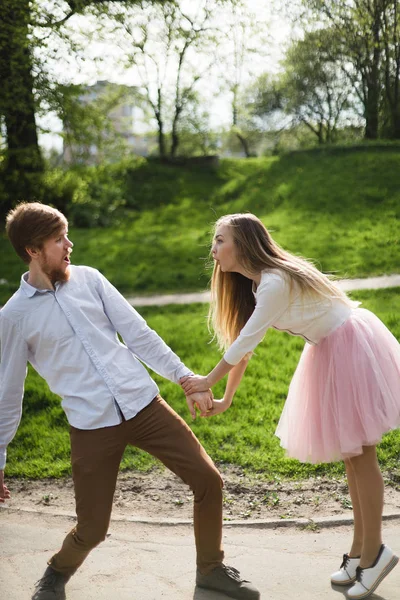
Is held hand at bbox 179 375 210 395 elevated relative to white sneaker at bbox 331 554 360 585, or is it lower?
elevated

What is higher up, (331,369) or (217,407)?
(331,369)

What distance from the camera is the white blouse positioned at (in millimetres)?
3473

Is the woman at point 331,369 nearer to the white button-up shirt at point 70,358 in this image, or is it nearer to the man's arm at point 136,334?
the man's arm at point 136,334

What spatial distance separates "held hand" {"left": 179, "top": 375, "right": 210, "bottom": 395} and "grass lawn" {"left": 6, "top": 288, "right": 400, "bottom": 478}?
6.62 feet

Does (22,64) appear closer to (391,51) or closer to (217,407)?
(391,51)

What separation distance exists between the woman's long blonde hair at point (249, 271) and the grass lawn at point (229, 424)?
2.00 meters

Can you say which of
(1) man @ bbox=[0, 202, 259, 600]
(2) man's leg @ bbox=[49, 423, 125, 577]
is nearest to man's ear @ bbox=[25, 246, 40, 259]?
(1) man @ bbox=[0, 202, 259, 600]

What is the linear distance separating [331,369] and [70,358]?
53.6 inches

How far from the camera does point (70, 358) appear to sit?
10.6 ft

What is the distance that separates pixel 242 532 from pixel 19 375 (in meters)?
2.01

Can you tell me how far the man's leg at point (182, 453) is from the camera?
10.8 feet

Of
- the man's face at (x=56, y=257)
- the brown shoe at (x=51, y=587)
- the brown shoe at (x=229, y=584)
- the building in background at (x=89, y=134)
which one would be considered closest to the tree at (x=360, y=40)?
the building in background at (x=89, y=134)

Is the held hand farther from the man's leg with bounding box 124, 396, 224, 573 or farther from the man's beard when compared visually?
the man's beard

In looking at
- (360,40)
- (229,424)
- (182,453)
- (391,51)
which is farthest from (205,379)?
(360,40)
